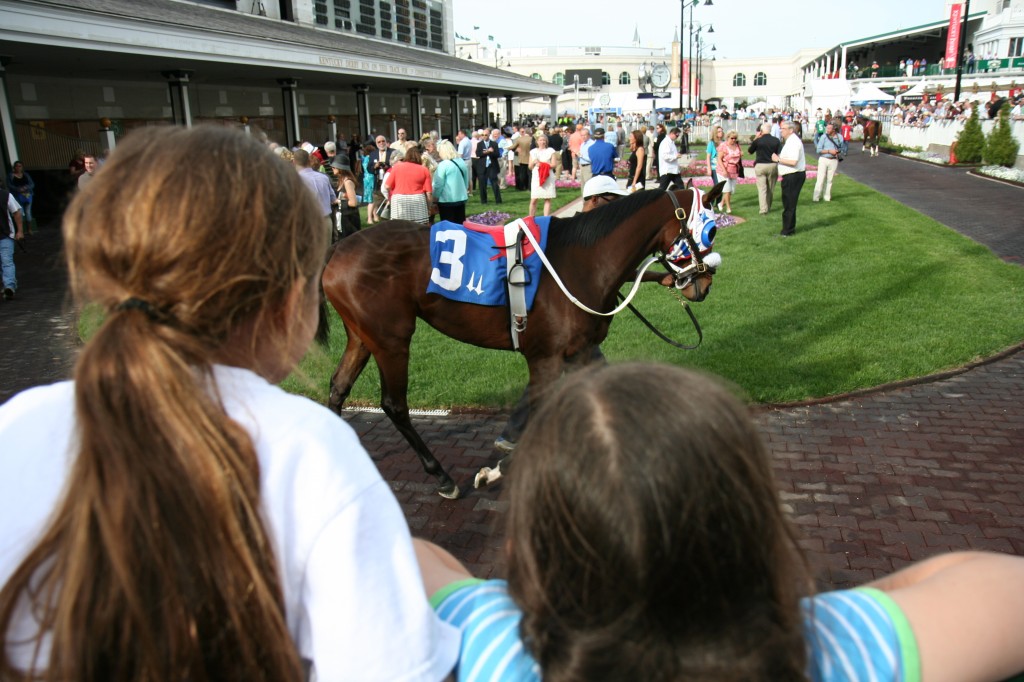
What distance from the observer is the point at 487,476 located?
4793 millimetres

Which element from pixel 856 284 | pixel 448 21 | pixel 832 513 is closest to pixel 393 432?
pixel 832 513

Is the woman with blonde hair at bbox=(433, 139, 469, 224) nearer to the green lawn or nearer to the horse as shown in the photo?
the green lawn

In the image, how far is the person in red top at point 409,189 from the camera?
12.0 meters

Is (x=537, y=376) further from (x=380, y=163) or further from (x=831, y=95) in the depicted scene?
(x=831, y=95)

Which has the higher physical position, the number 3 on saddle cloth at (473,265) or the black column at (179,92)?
the black column at (179,92)

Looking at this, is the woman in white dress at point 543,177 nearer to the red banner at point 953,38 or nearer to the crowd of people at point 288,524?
the crowd of people at point 288,524

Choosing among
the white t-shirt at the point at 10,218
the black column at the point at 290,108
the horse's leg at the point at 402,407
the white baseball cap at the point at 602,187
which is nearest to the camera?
the horse's leg at the point at 402,407

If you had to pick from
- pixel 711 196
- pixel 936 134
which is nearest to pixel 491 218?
pixel 711 196

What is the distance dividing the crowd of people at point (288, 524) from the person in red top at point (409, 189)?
11156 mm

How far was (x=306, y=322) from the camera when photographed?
4.14ft

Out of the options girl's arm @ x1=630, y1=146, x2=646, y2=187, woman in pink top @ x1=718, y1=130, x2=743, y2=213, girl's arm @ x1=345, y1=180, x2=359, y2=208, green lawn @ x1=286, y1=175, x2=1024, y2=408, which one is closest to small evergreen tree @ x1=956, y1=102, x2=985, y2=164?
woman in pink top @ x1=718, y1=130, x2=743, y2=213

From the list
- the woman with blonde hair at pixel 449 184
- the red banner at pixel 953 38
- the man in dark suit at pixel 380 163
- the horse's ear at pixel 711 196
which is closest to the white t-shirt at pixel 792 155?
the woman with blonde hair at pixel 449 184

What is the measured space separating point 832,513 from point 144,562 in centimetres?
416

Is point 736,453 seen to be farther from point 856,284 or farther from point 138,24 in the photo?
point 138,24
